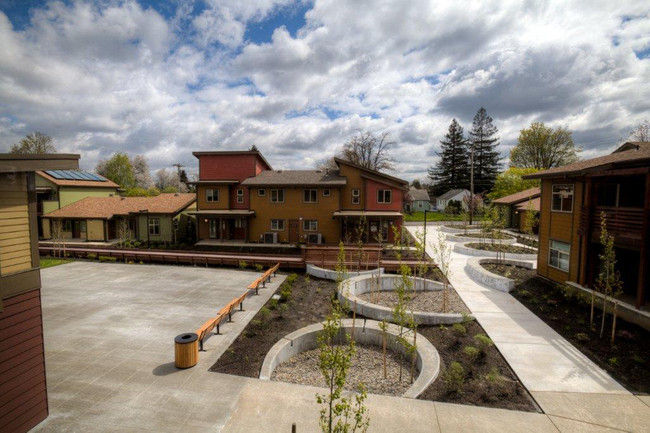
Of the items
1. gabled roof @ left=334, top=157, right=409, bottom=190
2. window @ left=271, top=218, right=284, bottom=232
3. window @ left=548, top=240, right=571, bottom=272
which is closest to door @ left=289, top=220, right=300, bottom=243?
window @ left=271, top=218, right=284, bottom=232

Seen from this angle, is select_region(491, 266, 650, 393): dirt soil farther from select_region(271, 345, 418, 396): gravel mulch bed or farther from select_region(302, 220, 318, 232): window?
select_region(302, 220, 318, 232): window

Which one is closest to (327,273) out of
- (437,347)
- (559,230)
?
(437,347)

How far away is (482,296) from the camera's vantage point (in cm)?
1502

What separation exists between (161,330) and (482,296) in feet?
45.1

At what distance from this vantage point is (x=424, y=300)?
579 inches

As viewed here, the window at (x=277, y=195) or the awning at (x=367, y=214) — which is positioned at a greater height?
the window at (x=277, y=195)

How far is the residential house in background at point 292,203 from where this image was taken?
29.6m

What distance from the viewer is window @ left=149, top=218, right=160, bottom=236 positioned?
104 feet

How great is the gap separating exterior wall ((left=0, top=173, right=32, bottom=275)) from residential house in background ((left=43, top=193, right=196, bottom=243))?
25.8 metres

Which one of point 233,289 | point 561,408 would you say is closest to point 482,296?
point 561,408

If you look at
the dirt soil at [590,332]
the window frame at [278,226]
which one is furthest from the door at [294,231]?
the dirt soil at [590,332]

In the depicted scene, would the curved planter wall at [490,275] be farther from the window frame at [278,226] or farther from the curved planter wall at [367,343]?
the window frame at [278,226]

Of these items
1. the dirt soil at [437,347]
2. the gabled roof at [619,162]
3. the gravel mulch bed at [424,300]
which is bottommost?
the dirt soil at [437,347]

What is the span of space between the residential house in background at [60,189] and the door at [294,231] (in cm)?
2512
